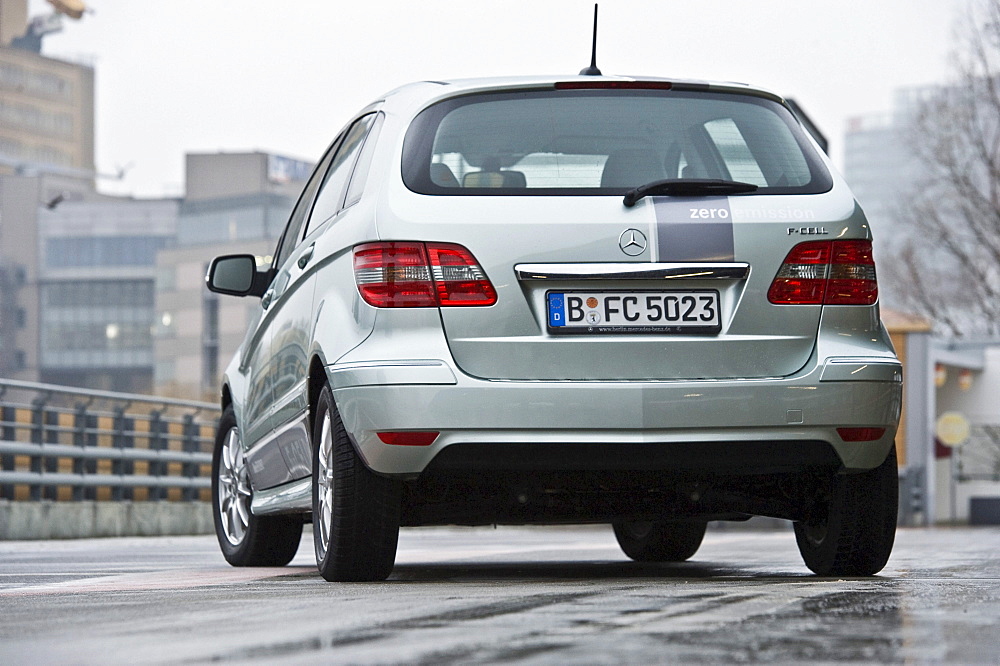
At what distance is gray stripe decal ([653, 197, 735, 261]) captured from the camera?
5.46m

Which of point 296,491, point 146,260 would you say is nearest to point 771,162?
point 296,491

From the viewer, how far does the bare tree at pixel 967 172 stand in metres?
36.2

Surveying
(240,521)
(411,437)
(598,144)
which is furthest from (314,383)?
(240,521)

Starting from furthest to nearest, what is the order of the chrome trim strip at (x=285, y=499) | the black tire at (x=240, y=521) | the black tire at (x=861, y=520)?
1. the black tire at (x=240, y=521)
2. the chrome trim strip at (x=285, y=499)
3. the black tire at (x=861, y=520)

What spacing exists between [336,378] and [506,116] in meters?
1.06

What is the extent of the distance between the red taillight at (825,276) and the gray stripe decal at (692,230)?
0.21 metres

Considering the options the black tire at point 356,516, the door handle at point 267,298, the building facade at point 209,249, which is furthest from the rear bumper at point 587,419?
the building facade at point 209,249

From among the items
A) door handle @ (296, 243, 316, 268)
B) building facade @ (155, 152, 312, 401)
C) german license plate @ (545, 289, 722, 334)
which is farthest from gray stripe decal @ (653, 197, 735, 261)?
building facade @ (155, 152, 312, 401)

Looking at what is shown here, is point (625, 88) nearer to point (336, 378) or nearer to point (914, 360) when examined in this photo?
point (336, 378)

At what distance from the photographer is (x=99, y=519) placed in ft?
46.8

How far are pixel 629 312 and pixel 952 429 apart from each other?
33.9 metres

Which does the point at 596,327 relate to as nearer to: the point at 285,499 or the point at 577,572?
the point at 577,572

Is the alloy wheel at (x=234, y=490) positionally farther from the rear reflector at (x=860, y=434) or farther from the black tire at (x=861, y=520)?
the rear reflector at (x=860, y=434)

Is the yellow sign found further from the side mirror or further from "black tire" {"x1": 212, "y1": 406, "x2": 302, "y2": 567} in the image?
the side mirror
